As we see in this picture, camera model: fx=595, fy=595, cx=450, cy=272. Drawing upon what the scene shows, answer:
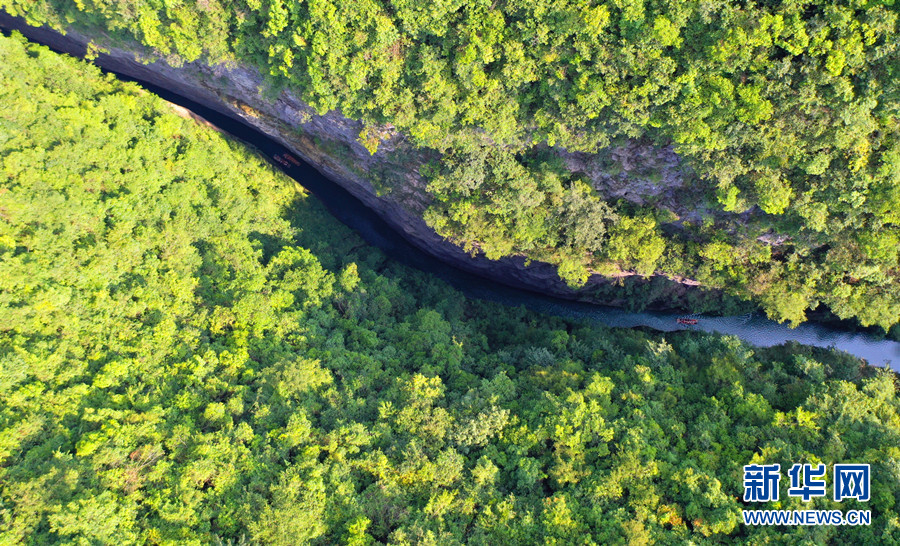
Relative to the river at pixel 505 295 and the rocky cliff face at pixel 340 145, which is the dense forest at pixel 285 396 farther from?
the river at pixel 505 295

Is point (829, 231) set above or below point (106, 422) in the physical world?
above

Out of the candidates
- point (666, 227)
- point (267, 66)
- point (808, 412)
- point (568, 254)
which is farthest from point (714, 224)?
point (267, 66)

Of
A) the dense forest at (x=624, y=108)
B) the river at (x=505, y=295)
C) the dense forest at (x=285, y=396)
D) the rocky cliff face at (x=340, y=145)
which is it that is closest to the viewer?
the dense forest at (x=624, y=108)

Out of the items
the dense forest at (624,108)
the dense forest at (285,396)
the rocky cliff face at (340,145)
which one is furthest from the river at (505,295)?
the dense forest at (624,108)

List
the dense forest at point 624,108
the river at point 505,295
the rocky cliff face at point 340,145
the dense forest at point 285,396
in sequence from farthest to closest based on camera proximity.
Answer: the river at point 505,295
the rocky cliff face at point 340,145
the dense forest at point 285,396
the dense forest at point 624,108

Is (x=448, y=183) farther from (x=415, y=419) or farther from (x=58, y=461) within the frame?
(x=58, y=461)

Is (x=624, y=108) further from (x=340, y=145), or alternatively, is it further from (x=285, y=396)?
(x=285, y=396)

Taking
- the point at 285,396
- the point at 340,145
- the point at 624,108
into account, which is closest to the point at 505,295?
the point at 340,145
